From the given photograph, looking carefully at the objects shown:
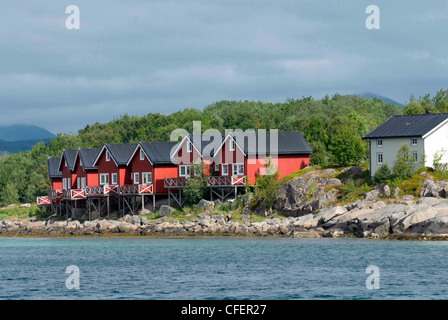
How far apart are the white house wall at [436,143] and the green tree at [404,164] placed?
115cm

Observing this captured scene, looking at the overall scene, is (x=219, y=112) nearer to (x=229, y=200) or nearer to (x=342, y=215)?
(x=229, y=200)

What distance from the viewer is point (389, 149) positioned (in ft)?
187

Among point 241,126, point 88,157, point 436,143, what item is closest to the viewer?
point 436,143

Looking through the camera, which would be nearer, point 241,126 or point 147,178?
point 147,178

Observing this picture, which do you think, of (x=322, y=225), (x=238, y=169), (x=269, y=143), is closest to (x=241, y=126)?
(x=269, y=143)

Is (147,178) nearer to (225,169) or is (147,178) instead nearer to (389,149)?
(225,169)

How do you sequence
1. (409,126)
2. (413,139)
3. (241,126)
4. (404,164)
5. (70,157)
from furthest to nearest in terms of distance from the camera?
(241,126) → (70,157) → (409,126) → (413,139) → (404,164)

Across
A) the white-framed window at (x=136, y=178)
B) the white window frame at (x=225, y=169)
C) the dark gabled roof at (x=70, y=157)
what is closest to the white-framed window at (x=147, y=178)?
the white-framed window at (x=136, y=178)

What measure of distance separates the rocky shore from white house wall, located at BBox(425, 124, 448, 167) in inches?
193

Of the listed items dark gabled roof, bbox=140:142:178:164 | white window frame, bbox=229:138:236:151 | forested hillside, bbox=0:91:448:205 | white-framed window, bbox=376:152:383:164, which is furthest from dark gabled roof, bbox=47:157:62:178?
white-framed window, bbox=376:152:383:164

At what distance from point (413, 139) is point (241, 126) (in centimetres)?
5617

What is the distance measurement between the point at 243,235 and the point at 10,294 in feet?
79.8

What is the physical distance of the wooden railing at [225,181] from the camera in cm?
6148
